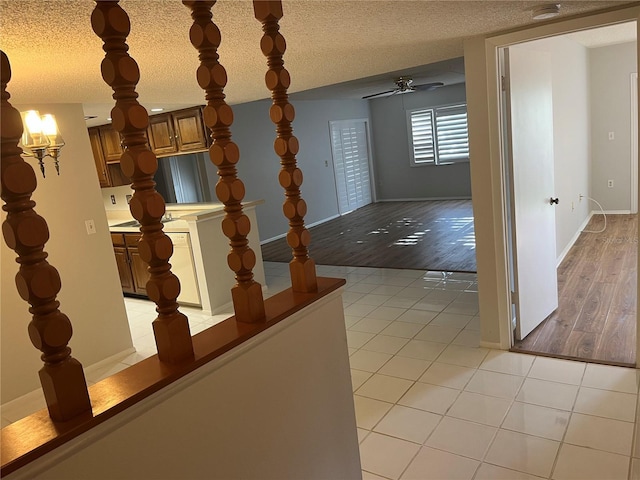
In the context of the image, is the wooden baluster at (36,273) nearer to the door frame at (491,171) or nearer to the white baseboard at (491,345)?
the door frame at (491,171)

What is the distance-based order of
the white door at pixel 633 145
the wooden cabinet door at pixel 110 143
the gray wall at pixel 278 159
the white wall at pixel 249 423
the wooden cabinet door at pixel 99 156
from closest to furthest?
the white wall at pixel 249 423 → the wooden cabinet door at pixel 110 143 → the wooden cabinet door at pixel 99 156 → the white door at pixel 633 145 → the gray wall at pixel 278 159

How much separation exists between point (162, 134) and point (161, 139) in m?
0.07

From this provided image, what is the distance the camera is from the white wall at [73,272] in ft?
10.7

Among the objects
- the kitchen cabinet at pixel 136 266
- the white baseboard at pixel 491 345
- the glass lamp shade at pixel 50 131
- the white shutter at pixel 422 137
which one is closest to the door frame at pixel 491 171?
the white baseboard at pixel 491 345

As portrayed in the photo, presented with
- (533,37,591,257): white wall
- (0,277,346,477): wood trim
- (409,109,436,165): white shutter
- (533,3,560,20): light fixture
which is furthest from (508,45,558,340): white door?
(409,109,436,165): white shutter

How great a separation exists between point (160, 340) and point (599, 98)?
7621mm

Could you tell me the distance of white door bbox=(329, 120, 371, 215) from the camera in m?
9.72

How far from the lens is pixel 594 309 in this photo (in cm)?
386

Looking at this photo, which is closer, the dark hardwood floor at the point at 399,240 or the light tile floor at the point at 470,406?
the light tile floor at the point at 470,406

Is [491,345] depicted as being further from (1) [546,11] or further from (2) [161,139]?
(2) [161,139]

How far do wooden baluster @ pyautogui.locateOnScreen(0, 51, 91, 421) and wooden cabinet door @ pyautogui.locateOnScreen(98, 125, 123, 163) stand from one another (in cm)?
534

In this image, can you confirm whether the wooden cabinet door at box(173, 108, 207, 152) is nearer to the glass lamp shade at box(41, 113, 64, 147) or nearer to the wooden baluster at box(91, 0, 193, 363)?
the glass lamp shade at box(41, 113, 64, 147)

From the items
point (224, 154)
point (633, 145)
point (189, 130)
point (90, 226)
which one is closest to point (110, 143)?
point (189, 130)

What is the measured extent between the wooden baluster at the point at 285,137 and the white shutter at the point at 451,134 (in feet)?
29.4
